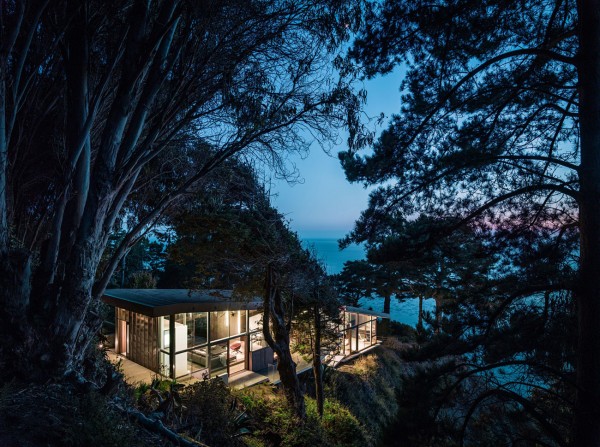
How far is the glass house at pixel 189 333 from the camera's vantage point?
29.9 feet

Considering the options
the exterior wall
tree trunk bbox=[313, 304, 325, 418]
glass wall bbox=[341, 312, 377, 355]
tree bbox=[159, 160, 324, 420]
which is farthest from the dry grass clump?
the exterior wall

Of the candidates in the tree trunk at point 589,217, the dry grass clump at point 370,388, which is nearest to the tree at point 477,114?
the tree trunk at point 589,217

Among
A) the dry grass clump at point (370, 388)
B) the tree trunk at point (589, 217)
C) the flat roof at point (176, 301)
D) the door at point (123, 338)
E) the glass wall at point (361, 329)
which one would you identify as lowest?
the dry grass clump at point (370, 388)

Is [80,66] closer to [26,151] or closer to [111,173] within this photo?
[111,173]

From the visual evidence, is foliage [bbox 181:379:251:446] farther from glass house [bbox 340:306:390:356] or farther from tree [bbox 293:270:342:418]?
glass house [bbox 340:306:390:356]

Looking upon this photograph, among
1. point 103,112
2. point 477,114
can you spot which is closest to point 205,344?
point 103,112

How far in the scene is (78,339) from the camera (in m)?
3.41

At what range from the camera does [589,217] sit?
3.44 metres

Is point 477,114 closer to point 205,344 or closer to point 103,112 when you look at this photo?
point 103,112

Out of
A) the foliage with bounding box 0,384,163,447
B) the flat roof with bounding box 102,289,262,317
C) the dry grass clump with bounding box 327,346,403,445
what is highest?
the foliage with bounding box 0,384,163,447

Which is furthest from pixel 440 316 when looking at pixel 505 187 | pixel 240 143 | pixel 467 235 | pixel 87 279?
pixel 87 279

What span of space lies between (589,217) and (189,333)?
9595 millimetres

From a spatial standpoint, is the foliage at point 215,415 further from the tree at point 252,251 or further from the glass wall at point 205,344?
the glass wall at point 205,344

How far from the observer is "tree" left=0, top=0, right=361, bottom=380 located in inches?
122
